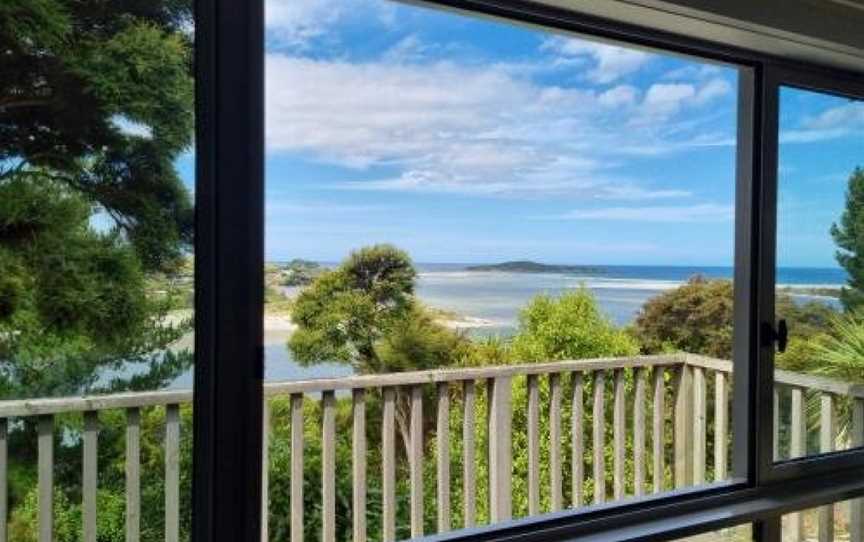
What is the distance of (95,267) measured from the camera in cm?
121

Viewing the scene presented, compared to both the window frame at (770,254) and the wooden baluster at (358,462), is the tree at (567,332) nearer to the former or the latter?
the wooden baluster at (358,462)

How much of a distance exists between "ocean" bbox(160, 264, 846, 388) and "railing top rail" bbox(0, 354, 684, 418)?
50mm

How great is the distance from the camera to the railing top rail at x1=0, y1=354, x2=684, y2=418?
1.17 meters

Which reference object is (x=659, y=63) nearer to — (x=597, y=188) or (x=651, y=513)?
(x=597, y=188)

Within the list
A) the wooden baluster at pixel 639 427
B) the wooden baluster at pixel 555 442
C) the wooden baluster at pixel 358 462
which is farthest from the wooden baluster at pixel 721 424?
the wooden baluster at pixel 358 462

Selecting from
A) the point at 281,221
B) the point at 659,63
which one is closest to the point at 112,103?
the point at 281,221

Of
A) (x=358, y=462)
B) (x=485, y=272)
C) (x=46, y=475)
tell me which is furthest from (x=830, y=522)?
(x=46, y=475)

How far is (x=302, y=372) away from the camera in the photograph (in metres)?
2.17

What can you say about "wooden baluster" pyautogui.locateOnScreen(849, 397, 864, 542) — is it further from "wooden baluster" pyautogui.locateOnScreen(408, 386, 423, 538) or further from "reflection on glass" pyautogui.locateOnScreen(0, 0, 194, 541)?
"reflection on glass" pyautogui.locateOnScreen(0, 0, 194, 541)

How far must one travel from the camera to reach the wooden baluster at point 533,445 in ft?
8.71

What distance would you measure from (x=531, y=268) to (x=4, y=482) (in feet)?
6.14

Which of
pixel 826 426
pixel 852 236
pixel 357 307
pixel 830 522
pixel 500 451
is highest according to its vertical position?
pixel 852 236

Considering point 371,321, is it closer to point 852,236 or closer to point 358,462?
point 358,462

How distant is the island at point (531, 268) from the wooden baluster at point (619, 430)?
444mm
